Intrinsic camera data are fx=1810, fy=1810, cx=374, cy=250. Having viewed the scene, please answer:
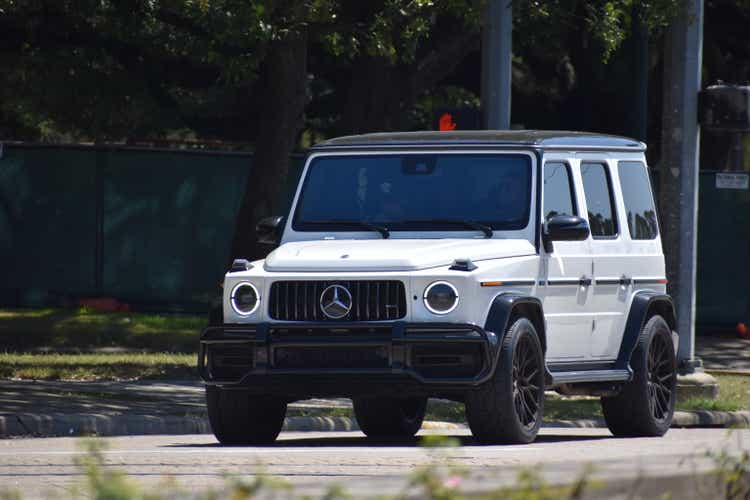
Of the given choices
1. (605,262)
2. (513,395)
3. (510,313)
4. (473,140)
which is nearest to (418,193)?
(473,140)

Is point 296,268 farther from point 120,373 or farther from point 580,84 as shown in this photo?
point 580,84

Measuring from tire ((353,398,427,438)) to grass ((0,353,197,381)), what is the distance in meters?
4.63

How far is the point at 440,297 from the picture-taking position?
10.5 m

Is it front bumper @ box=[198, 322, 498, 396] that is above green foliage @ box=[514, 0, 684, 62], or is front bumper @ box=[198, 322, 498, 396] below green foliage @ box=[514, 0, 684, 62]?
below

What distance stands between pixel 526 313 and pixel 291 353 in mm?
1545

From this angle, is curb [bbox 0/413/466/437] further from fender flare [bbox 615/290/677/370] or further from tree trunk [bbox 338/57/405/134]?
tree trunk [bbox 338/57/405/134]

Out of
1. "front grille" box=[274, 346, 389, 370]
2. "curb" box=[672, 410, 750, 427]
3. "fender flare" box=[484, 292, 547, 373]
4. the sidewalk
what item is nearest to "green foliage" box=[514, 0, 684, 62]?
"curb" box=[672, 410, 750, 427]

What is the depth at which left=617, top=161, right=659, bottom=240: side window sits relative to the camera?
12906mm

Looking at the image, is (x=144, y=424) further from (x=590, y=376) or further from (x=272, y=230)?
(x=590, y=376)

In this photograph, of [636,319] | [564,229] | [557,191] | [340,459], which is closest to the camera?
[340,459]

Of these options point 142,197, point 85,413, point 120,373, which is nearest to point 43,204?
point 142,197

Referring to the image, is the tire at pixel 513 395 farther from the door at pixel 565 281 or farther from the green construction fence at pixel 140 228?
the green construction fence at pixel 140 228

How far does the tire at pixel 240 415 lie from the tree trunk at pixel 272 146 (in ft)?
28.9

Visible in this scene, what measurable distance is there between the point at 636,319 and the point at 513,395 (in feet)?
7.07
